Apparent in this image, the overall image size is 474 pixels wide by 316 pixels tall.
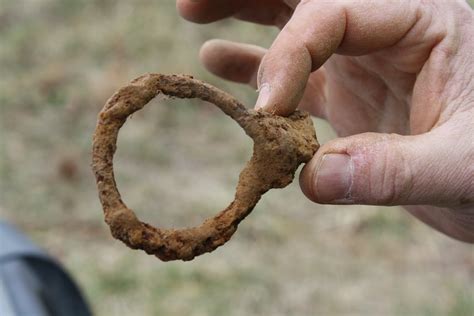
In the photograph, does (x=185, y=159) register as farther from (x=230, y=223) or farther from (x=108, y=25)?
(x=230, y=223)

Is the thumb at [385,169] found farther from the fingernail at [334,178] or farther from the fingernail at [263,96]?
the fingernail at [263,96]

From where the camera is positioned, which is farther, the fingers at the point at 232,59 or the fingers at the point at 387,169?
the fingers at the point at 232,59

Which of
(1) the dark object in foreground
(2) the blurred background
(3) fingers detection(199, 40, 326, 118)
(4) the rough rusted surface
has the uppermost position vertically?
(4) the rough rusted surface

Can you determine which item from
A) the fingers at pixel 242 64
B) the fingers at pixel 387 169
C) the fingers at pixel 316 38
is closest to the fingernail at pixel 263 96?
the fingers at pixel 316 38

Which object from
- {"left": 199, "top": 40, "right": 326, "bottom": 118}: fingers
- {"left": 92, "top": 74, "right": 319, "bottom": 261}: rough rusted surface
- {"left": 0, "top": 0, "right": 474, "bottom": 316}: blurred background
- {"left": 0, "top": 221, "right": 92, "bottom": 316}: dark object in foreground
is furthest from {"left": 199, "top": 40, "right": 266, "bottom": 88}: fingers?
{"left": 0, "top": 0, "right": 474, "bottom": 316}: blurred background

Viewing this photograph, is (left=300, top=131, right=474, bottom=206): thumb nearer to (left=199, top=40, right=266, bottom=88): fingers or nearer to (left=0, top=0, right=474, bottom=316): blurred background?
(left=199, top=40, right=266, bottom=88): fingers

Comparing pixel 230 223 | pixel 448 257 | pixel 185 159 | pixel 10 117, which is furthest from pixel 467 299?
pixel 10 117

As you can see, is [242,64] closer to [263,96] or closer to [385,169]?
[263,96]
